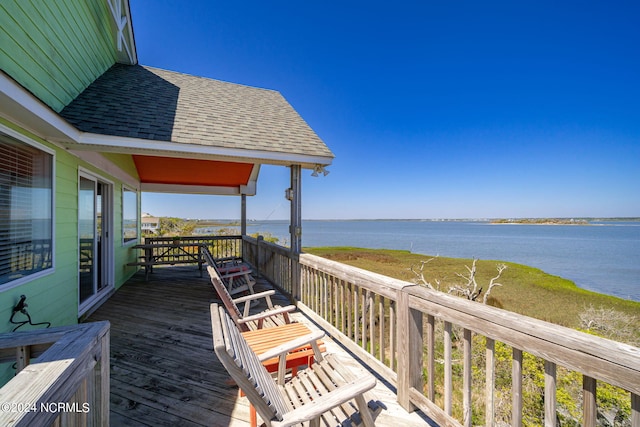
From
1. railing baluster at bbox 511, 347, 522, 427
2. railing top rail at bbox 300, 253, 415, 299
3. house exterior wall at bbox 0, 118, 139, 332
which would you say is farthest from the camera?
house exterior wall at bbox 0, 118, 139, 332

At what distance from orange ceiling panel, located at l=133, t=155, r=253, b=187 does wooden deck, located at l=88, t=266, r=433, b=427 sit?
2987 millimetres

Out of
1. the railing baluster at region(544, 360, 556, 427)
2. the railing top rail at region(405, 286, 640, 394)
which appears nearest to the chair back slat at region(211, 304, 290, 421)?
the railing top rail at region(405, 286, 640, 394)

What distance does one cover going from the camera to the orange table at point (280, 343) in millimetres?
2033

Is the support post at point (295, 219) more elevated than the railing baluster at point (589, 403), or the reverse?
the support post at point (295, 219)

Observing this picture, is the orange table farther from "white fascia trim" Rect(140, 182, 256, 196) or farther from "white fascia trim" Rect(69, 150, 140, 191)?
"white fascia trim" Rect(140, 182, 256, 196)

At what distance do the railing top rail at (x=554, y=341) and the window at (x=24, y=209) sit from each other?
3.43 metres

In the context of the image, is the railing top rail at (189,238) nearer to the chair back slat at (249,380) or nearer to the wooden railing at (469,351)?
the wooden railing at (469,351)

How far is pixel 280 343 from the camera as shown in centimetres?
221

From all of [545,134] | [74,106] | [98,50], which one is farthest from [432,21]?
[545,134]

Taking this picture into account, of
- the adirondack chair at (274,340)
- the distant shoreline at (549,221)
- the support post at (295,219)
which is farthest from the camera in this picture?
the distant shoreline at (549,221)

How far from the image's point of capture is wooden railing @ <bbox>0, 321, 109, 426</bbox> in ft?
2.39

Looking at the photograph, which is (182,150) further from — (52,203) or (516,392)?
(516,392)

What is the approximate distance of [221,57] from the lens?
370 inches

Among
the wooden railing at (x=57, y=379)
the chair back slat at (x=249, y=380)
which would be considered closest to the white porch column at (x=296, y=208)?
the chair back slat at (x=249, y=380)
